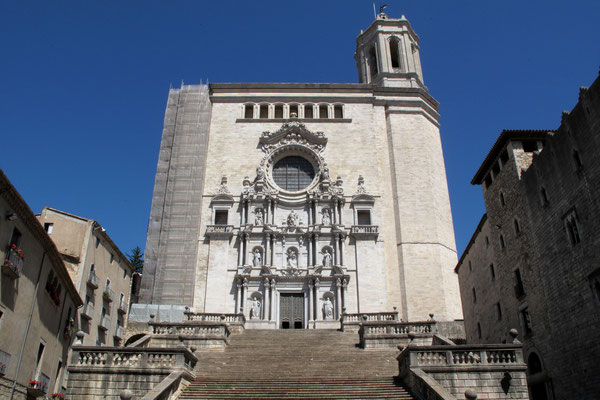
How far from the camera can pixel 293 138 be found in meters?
33.9

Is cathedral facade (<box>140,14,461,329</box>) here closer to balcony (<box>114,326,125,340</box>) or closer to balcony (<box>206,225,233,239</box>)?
balcony (<box>206,225,233,239</box>)

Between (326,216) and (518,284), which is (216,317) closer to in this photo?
(326,216)

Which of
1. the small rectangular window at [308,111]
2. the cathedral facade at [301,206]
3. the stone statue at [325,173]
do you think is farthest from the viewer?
the small rectangular window at [308,111]

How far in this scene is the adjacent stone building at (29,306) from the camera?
15356 millimetres

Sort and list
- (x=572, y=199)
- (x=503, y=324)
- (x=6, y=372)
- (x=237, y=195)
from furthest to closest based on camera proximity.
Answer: (x=237, y=195)
(x=503, y=324)
(x=572, y=199)
(x=6, y=372)

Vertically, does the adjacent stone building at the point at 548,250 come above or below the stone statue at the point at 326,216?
below

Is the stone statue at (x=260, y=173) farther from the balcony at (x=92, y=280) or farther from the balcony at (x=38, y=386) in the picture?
the balcony at (x=38, y=386)

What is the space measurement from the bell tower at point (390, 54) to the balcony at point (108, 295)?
24.5 meters

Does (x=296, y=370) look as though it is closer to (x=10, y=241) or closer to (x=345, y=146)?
(x=10, y=241)

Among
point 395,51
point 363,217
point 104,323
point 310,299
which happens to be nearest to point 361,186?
point 363,217

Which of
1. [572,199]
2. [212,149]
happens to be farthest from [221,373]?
[212,149]

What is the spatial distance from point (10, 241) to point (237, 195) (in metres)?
16.8

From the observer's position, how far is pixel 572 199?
1817cm

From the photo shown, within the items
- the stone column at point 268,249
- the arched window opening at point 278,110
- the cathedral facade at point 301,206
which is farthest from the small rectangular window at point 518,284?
the arched window opening at point 278,110
